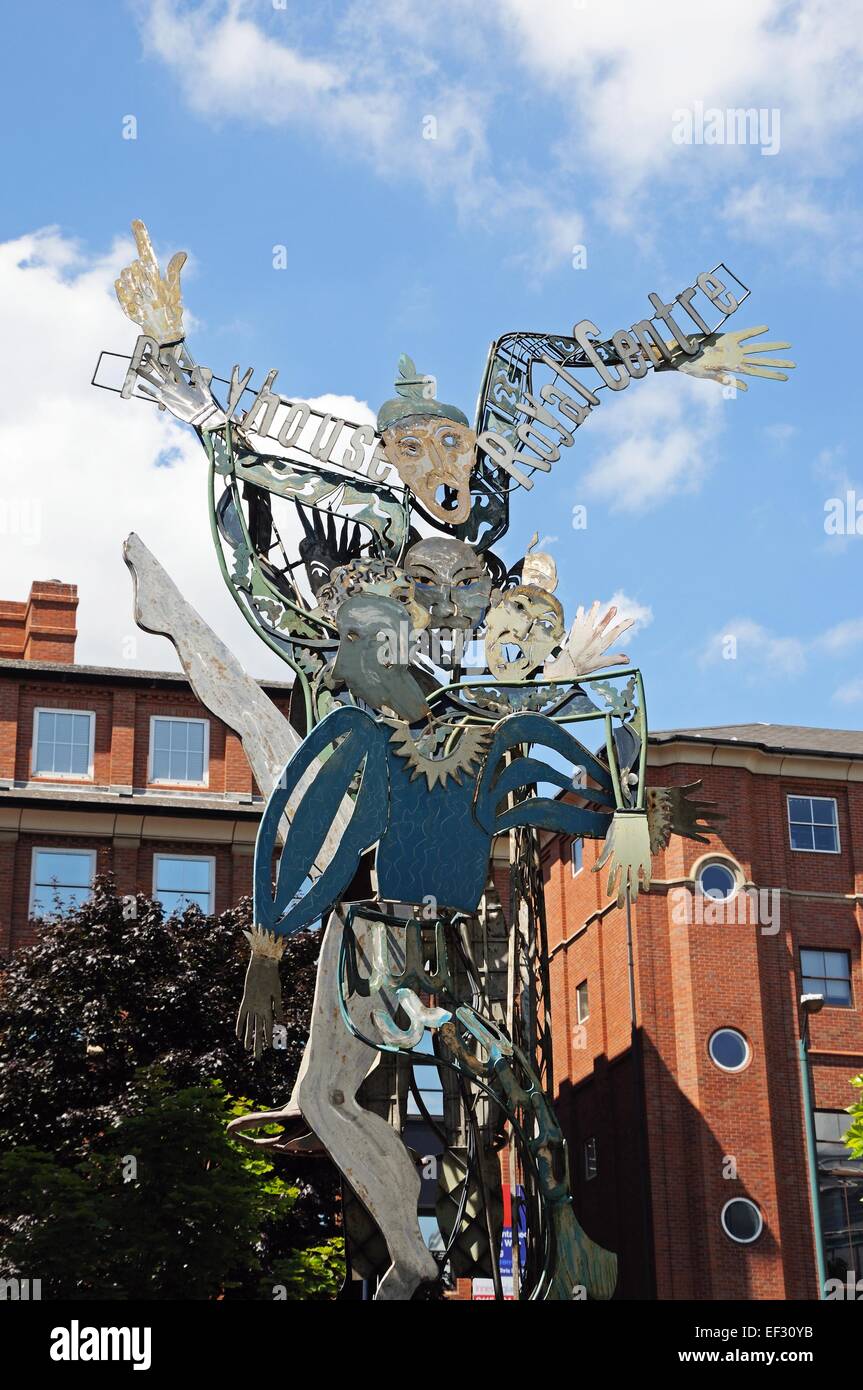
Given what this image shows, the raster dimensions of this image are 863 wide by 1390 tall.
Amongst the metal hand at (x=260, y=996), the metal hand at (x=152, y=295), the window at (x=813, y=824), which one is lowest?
the metal hand at (x=260, y=996)

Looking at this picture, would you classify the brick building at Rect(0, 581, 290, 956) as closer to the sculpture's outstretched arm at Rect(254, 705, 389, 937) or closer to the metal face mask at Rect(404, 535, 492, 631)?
the metal face mask at Rect(404, 535, 492, 631)

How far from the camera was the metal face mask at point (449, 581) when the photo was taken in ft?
81.1

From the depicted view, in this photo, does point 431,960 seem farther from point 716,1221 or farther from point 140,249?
point 716,1221

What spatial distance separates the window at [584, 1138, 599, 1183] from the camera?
43.1m

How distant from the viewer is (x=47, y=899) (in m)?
43.3

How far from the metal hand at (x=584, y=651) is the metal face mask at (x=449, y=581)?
3.82 ft

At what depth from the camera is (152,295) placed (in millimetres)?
26219

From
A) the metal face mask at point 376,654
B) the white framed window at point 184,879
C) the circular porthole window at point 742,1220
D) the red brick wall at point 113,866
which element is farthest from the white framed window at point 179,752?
the metal face mask at point 376,654

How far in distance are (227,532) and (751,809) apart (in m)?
20.2

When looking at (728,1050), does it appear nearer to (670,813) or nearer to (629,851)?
(670,813)

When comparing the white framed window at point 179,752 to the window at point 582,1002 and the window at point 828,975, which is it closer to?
the window at point 582,1002

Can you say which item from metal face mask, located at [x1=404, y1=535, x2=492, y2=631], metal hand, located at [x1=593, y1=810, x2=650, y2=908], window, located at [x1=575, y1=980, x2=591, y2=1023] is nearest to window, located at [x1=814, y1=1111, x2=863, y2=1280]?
window, located at [x1=575, y1=980, x2=591, y2=1023]
